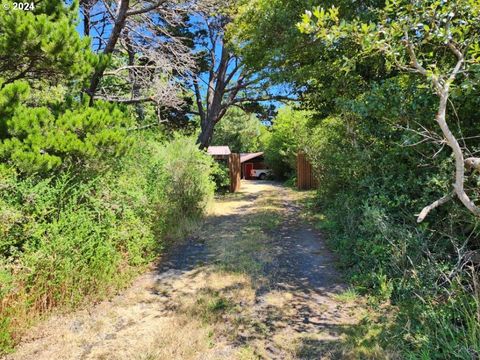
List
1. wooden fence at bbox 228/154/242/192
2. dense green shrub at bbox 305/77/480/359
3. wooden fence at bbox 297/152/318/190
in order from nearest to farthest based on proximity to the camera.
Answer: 1. dense green shrub at bbox 305/77/480/359
2. wooden fence at bbox 228/154/242/192
3. wooden fence at bbox 297/152/318/190

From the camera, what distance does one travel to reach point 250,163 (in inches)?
1078

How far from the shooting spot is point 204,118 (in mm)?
13742

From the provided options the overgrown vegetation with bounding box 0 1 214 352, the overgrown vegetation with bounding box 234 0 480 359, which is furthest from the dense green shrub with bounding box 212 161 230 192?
the overgrown vegetation with bounding box 0 1 214 352

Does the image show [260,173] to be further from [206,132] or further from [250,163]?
[206,132]

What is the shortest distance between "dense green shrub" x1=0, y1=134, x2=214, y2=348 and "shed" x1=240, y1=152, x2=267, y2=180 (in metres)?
21.3

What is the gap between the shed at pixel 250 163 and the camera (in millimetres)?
26719

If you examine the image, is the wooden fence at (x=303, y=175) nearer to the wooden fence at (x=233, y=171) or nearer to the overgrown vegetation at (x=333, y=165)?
the wooden fence at (x=233, y=171)

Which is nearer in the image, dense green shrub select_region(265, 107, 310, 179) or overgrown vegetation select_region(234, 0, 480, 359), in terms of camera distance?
overgrown vegetation select_region(234, 0, 480, 359)

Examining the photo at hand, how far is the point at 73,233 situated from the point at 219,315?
1.89 metres

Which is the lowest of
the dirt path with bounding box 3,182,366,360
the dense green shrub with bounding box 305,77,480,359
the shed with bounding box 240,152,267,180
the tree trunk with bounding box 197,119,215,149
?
the dirt path with bounding box 3,182,366,360

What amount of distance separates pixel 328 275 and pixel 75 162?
151 inches

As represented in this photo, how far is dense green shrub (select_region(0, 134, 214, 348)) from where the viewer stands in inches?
109

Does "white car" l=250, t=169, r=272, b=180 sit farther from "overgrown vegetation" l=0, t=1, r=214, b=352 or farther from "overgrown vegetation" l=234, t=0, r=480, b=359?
"overgrown vegetation" l=0, t=1, r=214, b=352

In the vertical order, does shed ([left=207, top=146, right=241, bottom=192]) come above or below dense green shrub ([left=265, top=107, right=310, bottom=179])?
below
